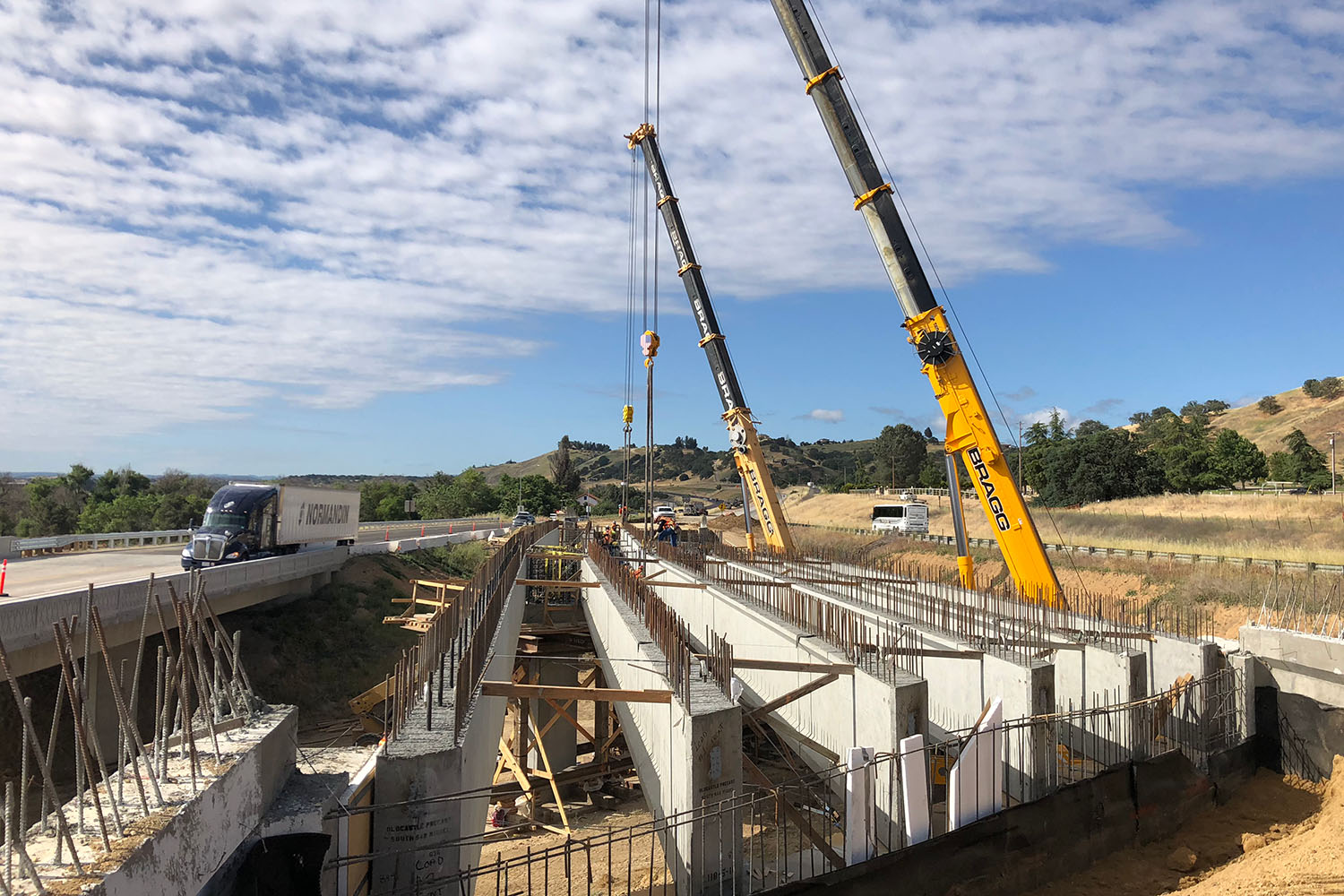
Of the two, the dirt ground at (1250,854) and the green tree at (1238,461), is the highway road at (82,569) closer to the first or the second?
the dirt ground at (1250,854)

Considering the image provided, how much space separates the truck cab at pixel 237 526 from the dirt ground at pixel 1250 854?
920 inches

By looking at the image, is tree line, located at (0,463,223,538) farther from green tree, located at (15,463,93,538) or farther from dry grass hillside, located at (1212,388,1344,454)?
dry grass hillside, located at (1212,388,1344,454)

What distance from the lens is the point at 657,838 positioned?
1220cm

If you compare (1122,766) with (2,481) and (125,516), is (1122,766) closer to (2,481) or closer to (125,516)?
(125,516)

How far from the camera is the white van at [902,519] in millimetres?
50000

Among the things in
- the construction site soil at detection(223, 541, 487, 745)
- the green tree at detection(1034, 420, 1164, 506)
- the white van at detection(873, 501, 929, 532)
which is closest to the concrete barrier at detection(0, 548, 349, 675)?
the construction site soil at detection(223, 541, 487, 745)

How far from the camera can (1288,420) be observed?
103 meters

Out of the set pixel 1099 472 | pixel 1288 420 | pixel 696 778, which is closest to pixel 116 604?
pixel 696 778

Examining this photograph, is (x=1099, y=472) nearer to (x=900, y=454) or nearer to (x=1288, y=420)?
(x=900, y=454)

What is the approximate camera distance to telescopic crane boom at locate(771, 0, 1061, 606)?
16.1 metres

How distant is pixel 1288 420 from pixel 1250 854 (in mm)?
119959

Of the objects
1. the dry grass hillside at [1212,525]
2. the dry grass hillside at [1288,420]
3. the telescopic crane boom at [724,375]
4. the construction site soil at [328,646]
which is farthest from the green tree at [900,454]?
the construction site soil at [328,646]

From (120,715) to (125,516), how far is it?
56.8 meters

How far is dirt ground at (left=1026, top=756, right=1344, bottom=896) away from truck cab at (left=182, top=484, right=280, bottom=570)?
2336cm
